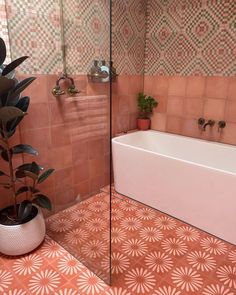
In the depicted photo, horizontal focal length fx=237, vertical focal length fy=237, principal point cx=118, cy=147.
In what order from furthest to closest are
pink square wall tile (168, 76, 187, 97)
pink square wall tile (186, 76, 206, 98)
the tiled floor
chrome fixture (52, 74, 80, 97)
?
pink square wall tile (168, 76, 187, 97)
pink square wall tile (186, 76, 206, 98)
chrome fixture (52, 74, 80, 97)
the tiled floor

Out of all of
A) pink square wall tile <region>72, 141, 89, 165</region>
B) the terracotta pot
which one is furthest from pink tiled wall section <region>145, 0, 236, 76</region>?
pink square wall tile <region>72, 141, 89, 165</region>

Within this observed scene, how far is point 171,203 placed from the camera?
84.6 inches

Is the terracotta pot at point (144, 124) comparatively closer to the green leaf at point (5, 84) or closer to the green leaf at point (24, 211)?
the green leaf at point (24, 211)

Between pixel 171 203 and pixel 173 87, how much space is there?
1301mm

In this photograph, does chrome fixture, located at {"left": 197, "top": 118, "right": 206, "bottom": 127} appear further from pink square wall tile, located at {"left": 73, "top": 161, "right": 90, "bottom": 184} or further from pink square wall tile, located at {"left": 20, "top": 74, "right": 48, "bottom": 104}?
pink square wall tile, located at {"left": 20, "top": 74, "right": 48, "bottom": 104}

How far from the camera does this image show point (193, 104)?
8.37 feet

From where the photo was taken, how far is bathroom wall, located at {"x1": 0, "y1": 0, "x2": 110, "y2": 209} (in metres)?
1.68

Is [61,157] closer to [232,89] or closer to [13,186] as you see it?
[13,186]

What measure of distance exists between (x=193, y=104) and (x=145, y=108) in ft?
1.89

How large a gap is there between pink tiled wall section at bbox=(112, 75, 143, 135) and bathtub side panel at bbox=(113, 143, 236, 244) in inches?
15.1

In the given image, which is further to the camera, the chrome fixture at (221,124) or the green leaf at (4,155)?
the chrome fixture at (221,124)

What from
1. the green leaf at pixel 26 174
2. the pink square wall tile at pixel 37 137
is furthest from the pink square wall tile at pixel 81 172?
the green leaf at pixel 26 174

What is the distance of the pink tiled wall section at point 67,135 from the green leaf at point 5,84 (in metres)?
0.40

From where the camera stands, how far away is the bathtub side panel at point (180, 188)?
1.81 metres
